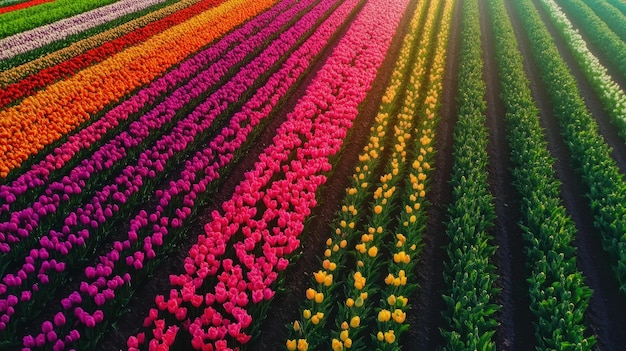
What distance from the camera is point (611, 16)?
→ 21906 mm

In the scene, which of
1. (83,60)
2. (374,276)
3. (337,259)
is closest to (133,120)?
(83,60)

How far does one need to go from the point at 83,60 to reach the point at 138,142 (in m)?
6.00

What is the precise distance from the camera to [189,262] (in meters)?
4.78

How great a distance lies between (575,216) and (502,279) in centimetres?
239

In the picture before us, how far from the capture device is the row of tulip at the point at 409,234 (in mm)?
4492

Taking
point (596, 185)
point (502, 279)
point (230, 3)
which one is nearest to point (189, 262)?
point (502, 279)

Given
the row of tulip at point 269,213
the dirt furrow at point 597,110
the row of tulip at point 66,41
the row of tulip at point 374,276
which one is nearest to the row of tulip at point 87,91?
the row of tulip at point 66,41

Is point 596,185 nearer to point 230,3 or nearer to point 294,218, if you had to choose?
point 294,218

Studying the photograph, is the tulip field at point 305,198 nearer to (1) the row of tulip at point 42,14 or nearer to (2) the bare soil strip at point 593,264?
(2) the bare soil strip at point 593,264

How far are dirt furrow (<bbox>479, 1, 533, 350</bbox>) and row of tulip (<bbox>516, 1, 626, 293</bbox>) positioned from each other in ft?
3.84

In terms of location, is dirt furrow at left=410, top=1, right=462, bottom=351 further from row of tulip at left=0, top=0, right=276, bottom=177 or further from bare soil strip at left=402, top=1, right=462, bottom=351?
row of tulip at left=0, top=0, right=276, bottom=177

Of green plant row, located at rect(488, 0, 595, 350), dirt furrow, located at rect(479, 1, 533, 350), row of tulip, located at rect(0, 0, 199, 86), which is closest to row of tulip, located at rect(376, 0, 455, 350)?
dirt furrow, located at rect(479, 1, 533, 350)

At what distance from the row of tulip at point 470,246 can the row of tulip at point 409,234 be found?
0.44 m

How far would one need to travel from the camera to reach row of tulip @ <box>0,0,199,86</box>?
37.7 feet
